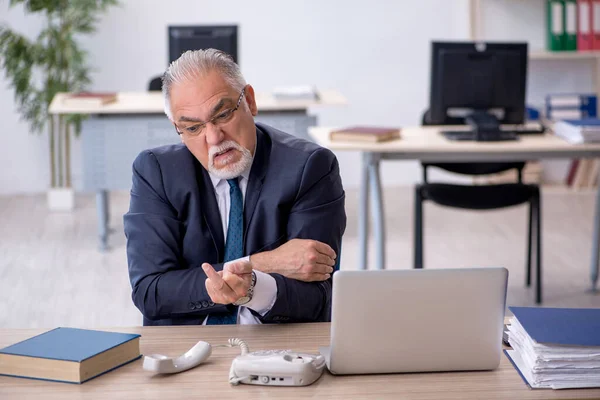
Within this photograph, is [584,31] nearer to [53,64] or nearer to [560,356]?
[53,64]

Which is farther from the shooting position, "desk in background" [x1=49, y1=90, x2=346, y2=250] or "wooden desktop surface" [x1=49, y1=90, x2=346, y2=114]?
"desk in background" [x1=49, y1=90, x2=346, y2=250]

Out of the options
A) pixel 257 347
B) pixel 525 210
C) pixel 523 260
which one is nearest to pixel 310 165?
pixel 257 347

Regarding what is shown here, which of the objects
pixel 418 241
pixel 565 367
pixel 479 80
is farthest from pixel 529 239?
pixel 565 367

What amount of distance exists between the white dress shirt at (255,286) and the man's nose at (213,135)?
0.11 meters

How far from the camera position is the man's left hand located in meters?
1.72

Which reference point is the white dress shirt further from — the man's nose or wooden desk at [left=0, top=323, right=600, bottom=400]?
wooden desk at [left=0, top=323, right=600, bottom=400]

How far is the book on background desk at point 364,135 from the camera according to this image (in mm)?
3891

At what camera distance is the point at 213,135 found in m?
1.98

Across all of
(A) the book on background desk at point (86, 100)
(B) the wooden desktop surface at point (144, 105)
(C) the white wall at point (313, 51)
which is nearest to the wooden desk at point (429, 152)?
(B) the wooden desktop surface at point (144, 105)

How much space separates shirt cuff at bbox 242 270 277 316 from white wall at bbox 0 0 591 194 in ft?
16.6

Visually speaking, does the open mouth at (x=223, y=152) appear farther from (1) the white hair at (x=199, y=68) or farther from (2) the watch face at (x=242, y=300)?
(2) the watch face at (x=242, y=300)

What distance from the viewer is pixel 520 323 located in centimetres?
156

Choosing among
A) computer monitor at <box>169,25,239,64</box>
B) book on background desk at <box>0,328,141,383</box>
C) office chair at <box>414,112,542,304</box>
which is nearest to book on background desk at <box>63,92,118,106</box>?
computer monitor at <box>169,25,239,64</box>

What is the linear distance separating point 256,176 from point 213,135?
6.0 inches
